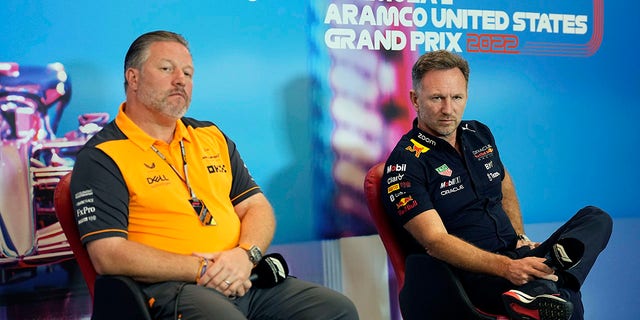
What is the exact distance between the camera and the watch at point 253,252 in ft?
9.14

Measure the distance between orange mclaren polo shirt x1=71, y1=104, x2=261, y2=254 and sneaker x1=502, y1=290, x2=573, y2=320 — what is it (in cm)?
99

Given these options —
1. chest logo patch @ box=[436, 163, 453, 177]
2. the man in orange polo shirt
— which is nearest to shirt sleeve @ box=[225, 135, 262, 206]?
the man in orange polo shirt

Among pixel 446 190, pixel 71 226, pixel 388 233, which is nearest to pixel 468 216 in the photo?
pixel 446 190

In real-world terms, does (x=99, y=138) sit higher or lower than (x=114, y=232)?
higher

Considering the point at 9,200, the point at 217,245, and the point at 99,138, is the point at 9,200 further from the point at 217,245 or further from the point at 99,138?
the point at 217,245

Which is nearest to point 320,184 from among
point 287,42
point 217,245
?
point 287,42

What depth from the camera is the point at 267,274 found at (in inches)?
109

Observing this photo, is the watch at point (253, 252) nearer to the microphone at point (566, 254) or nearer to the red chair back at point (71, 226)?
the red chair back at point (71, 226)

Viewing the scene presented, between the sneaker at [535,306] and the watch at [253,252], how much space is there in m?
0.86

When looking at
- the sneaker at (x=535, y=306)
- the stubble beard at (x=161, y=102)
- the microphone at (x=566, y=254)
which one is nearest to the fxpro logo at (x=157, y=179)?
the stubble beard at (x=161, y=102)

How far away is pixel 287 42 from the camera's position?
11.6 feet

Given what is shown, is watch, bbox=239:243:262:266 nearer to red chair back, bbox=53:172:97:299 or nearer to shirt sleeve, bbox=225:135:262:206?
shirt sleeve, bbox=225:135:262:206

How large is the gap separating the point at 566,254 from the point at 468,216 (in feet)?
1.46

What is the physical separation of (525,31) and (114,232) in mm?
2371
